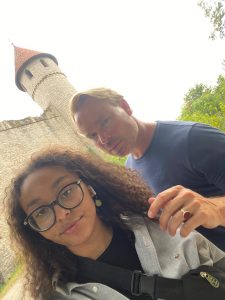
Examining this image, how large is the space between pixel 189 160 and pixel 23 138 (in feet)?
40.0

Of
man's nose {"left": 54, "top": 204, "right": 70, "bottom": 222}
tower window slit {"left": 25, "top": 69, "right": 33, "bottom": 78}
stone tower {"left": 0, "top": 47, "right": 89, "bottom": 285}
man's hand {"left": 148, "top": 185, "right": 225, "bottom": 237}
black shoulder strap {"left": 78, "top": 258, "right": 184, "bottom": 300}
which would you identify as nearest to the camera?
man's hand {"left": 148, "top": 185, "right": 225, "bottom": 237}

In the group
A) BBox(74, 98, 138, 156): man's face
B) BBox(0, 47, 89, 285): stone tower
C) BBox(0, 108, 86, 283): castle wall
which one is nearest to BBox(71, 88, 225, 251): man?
BBox(74, 98, 138, 156): man's face

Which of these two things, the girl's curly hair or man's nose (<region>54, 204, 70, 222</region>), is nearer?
man's nose (<region>54, 204, 70, 222</region>)

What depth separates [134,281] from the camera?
133 cm

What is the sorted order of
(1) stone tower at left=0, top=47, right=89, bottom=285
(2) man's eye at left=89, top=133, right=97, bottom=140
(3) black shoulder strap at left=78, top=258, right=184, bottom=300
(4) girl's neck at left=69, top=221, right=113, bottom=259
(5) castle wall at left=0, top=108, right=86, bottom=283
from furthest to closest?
(1) stone tower at left=0, top=47, right=89, bottom=285 → (5) castle wall at left=0, top=108, right=86, bottom=283 → (2) man's eye at left=89, top=133, right=97, bottom=140 → (4) girl's neck at left=69, top=221, right=113, bottom=259 → (3) black shoulder strap at left=78, top=258, right=184, bottom=300

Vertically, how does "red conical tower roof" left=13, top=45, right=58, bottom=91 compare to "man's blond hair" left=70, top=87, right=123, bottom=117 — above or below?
above

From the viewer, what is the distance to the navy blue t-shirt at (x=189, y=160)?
1.71m

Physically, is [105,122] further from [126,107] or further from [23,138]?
[23,138]

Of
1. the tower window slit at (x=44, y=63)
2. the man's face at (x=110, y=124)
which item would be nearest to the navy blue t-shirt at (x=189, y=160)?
the man's face at (x=110, y=124)

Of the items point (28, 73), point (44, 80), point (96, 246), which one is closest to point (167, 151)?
point (96, 246)

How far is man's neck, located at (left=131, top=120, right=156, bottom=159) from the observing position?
2.09m

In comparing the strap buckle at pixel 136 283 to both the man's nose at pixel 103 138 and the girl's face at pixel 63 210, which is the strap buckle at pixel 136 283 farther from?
the man's nose at pixel 103 138

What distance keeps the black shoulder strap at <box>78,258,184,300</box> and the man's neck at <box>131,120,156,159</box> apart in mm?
914

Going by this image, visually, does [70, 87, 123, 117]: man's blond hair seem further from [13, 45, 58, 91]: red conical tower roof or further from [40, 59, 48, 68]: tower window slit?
[40, 59, 48, 68]: tower window slit
